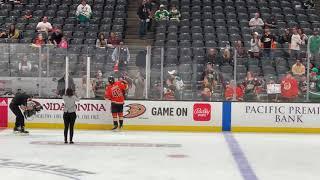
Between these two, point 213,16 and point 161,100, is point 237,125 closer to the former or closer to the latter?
point 161,100

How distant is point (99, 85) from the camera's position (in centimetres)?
1694

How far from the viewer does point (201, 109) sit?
1688cm

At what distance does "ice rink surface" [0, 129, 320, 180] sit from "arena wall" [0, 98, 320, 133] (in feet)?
2.23

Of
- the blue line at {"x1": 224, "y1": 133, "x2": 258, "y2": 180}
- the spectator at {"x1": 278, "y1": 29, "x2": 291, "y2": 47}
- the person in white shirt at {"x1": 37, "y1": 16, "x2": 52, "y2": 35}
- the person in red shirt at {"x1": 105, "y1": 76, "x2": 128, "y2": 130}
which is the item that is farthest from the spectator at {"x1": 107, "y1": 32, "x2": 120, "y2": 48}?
the blue line at {"x1": 224, "y1": 133, "x2": 258, "y2": 180}

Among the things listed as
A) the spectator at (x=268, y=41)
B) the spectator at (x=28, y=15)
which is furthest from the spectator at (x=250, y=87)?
the spectator at (x=28, y=15)

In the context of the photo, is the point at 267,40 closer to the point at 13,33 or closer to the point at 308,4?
the point at 308,4

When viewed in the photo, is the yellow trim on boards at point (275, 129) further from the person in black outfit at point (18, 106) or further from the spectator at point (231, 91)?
the person in black outfit at point (18, 106)

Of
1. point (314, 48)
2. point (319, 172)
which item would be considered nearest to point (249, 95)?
point (314, 48)

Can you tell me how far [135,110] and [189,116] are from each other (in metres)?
1.57

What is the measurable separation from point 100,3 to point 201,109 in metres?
9.04

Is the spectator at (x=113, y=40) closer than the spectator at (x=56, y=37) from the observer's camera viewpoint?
No

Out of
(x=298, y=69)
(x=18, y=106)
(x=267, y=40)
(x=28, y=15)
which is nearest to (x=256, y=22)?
(x=267, y=40)

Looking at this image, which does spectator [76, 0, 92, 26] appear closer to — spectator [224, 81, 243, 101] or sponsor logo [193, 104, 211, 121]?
sponsor logo [193, 104, 211, 121]

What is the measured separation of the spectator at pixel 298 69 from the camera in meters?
16.6
